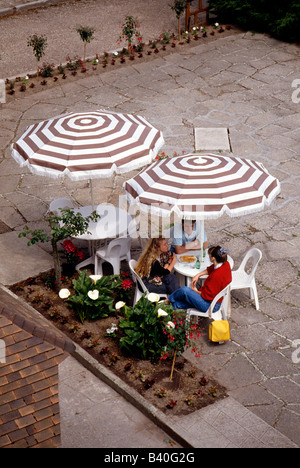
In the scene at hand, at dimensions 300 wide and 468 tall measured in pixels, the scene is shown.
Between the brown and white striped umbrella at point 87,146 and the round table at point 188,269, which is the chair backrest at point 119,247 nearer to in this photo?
the round table at point 188,269

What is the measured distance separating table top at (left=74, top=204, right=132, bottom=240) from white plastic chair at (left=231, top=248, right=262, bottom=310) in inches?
72.6

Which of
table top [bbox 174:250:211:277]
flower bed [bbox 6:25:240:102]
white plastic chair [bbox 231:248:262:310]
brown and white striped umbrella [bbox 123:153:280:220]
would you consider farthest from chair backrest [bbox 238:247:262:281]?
flower bed [bbox 6:25:240:102]

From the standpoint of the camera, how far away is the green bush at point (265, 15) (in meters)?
18.5

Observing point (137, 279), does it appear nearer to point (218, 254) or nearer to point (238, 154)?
point (218, 254)

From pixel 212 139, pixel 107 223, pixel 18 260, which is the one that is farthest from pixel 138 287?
pixel 212 139

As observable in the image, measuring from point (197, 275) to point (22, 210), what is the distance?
4017 millimetres

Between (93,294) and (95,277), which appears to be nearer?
(93,294)

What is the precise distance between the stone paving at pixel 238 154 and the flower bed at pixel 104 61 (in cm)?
29

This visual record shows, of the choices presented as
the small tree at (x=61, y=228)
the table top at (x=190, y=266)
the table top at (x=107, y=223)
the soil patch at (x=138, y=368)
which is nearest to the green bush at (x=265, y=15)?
the table top at (x=107, y=223)

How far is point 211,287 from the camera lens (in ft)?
30.9

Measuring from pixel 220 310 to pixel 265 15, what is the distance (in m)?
12.0

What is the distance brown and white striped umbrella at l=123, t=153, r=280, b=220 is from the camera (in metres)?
9.12

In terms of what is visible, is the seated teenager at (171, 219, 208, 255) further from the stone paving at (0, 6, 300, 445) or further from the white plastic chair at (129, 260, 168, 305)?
the stone paving at (0, 6, 300, 445)

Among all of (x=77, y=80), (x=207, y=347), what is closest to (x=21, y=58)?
(x=77, y=80)
